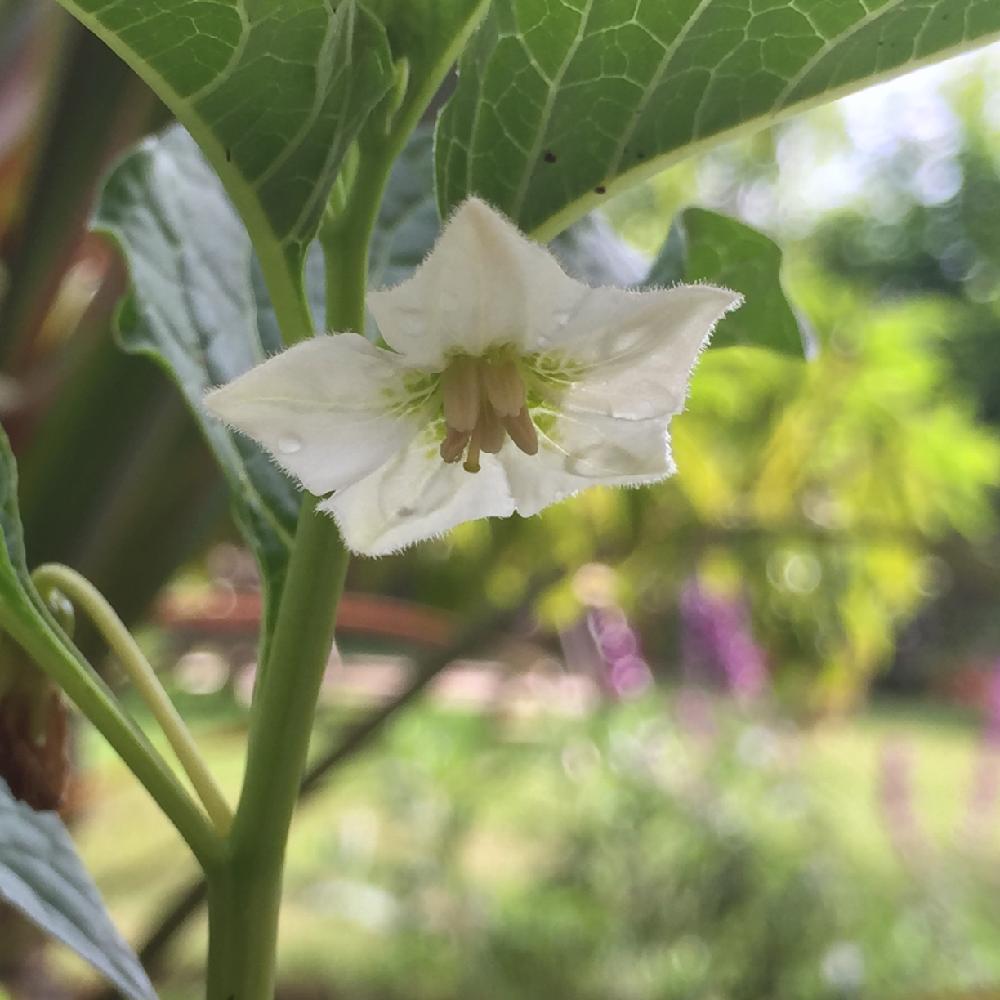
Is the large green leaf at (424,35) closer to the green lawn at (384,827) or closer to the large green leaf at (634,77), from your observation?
the large green leaf at (634,77)

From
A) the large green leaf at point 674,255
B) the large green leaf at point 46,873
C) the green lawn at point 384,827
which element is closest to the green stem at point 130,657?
the large green leaf at point 46,873

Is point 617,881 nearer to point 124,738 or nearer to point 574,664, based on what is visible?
point 574,664

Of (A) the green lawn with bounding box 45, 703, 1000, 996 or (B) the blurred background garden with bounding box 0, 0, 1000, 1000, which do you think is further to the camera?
(A) the green lawn with bounding box 45, 703, 1000, 996

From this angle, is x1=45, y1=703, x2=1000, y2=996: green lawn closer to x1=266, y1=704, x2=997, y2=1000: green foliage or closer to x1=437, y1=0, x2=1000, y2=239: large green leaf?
x1=266, y1=704, x2=997, y2=1000: green foliage

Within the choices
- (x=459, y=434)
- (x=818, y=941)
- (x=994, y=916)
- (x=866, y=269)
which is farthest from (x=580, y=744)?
(x=866, y=269)

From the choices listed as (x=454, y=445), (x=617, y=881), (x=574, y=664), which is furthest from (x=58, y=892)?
(x=574, y=664)

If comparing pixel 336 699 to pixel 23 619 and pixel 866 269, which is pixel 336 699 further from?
pixel 866 269

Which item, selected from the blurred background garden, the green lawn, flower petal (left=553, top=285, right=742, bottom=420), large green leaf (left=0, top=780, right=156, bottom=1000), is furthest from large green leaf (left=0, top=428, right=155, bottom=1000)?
the green lawn
